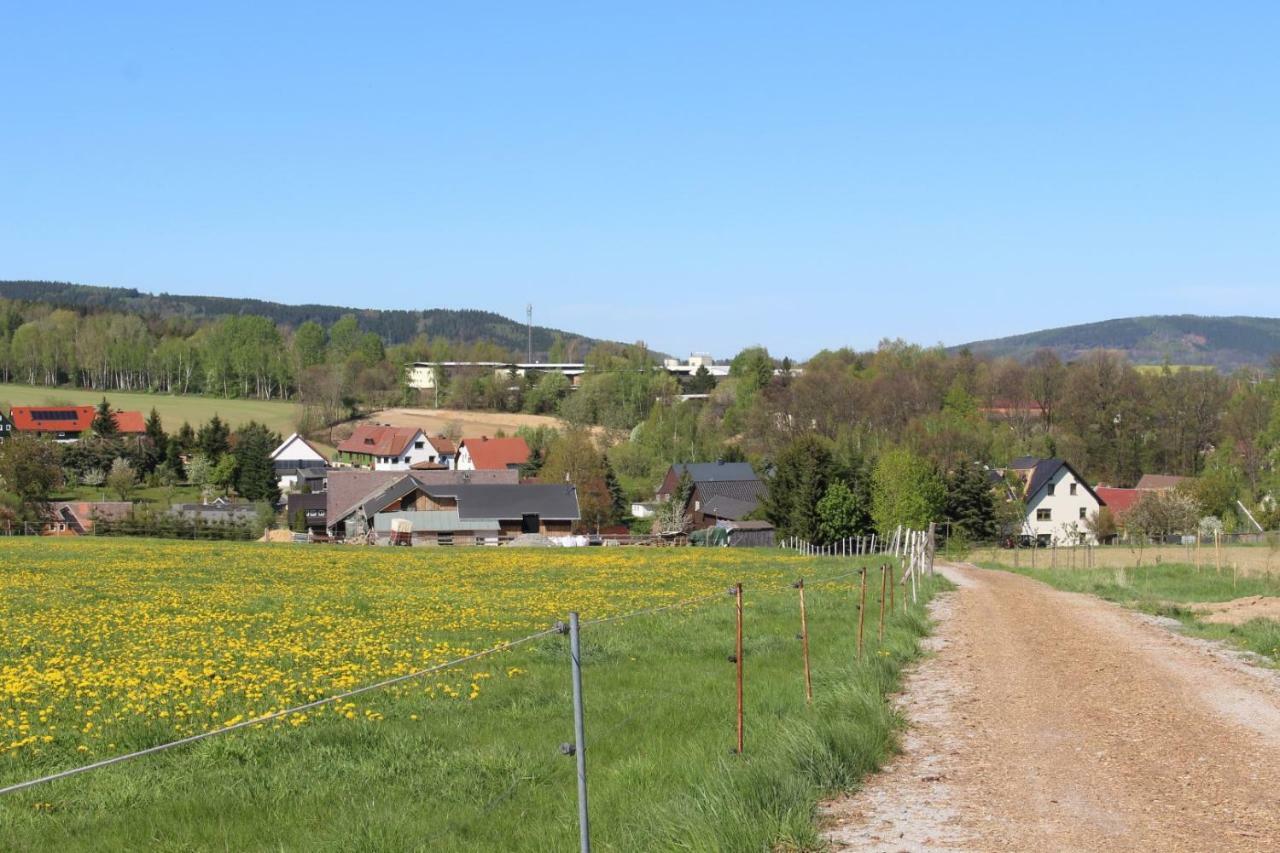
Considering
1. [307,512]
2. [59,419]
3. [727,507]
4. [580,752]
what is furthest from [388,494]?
[580,752]

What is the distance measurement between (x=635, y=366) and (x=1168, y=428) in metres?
87.2

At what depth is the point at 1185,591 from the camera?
36625 mm

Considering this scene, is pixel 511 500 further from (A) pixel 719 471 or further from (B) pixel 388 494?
(A) pixel 719 471

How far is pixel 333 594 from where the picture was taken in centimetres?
3166

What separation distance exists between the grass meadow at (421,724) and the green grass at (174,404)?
131 m

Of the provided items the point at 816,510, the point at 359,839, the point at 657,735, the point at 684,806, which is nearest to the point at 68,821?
the point at 359,839

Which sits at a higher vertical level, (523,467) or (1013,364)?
(1013,364)

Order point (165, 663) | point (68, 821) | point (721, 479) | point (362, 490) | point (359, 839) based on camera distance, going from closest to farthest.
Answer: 1. point (359, 839)
2. point (68, 821)
3. point (165, 663)
4. point (362, 490)
5. point (721, 479)

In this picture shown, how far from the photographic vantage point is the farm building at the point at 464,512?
86.6 metres

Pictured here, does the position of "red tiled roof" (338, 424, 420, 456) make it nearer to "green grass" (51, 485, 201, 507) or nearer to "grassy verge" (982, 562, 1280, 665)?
"green grass" (51, 485, 201, 507)

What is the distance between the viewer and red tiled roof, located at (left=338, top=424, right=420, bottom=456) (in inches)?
5679

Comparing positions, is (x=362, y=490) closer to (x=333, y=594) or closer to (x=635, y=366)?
(x=333, y=594)

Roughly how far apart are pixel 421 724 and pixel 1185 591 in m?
30.0

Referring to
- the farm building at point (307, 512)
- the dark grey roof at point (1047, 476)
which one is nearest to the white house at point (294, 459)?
the farm building at point (307, 512)
